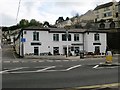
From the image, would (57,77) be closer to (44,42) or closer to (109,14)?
(44,42)

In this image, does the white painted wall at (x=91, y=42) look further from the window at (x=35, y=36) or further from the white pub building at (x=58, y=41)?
the window at (x=35, y=36)

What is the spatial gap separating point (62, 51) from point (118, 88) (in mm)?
51487

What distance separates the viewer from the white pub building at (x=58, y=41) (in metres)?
60.4

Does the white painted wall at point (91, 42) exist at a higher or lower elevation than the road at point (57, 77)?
higher

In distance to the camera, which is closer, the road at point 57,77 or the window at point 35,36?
the road at point 57,77

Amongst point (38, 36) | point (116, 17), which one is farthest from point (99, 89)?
point (116, 17)

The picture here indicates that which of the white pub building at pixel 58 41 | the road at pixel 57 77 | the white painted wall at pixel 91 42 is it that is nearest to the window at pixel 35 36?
the white pub building at pixel 58 41

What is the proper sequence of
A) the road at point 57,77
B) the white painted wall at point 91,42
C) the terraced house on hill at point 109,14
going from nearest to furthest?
the road at point 57,77
the white painted wall at point 91,42
the terraced house on hill at point 109,14

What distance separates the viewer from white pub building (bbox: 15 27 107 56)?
60406 millimetres

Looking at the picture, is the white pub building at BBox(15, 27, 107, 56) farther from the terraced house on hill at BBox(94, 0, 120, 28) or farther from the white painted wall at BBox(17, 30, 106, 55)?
the terraced house on hill at BBox(94, 0, 120, 28)

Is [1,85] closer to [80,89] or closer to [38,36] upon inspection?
[80,89]

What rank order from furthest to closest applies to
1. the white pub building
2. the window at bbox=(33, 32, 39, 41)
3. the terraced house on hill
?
the terraced house on hill → the window at bbox=(33, 32, 39, 41) → the white pub building

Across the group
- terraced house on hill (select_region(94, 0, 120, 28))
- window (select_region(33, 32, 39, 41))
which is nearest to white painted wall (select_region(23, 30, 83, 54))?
window (select_region(33, 32, 39, 41))

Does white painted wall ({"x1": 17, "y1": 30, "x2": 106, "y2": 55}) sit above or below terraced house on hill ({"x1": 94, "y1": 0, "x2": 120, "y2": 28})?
below
